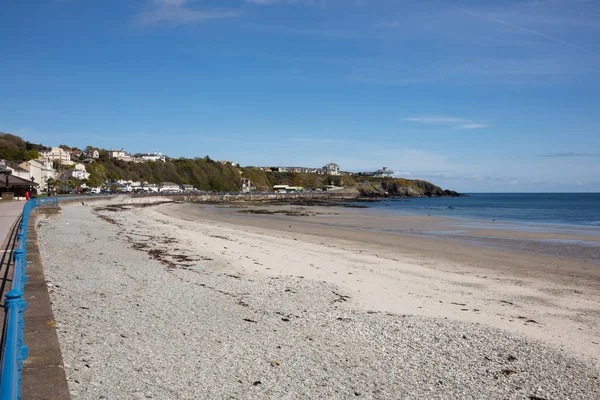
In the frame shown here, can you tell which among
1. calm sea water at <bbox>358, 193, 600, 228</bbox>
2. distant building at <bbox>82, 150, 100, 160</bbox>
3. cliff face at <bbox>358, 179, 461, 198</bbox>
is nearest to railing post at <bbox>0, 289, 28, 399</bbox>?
calm sea water at <bbox>358, 193, 600, 228</bbox>

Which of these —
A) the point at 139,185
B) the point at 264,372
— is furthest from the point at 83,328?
the point at 139,185

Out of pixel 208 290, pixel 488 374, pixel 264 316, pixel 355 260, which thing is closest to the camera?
pixel 488 374

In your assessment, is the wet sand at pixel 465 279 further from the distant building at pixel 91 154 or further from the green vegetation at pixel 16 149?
the distant building at pixel 91 154

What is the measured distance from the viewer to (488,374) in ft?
17.9

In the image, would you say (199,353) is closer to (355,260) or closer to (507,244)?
(355,260)

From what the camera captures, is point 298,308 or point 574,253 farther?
point 574,253

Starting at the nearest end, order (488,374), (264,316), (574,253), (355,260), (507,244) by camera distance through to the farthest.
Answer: (488,374) → (264,316) → (355,260) → (574,253) → (507,244)

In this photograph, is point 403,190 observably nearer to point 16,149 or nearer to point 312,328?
point 16,149

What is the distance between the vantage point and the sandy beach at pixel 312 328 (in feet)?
16.2

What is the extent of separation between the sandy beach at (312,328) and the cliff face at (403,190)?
14240cm

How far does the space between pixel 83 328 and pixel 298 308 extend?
3.50 meters

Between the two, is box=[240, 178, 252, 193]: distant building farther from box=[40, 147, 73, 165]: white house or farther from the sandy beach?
the sandy beach

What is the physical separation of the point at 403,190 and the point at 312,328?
162702mm

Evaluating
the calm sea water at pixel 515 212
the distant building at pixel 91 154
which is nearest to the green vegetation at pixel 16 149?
the distant building at pixel 91 154
